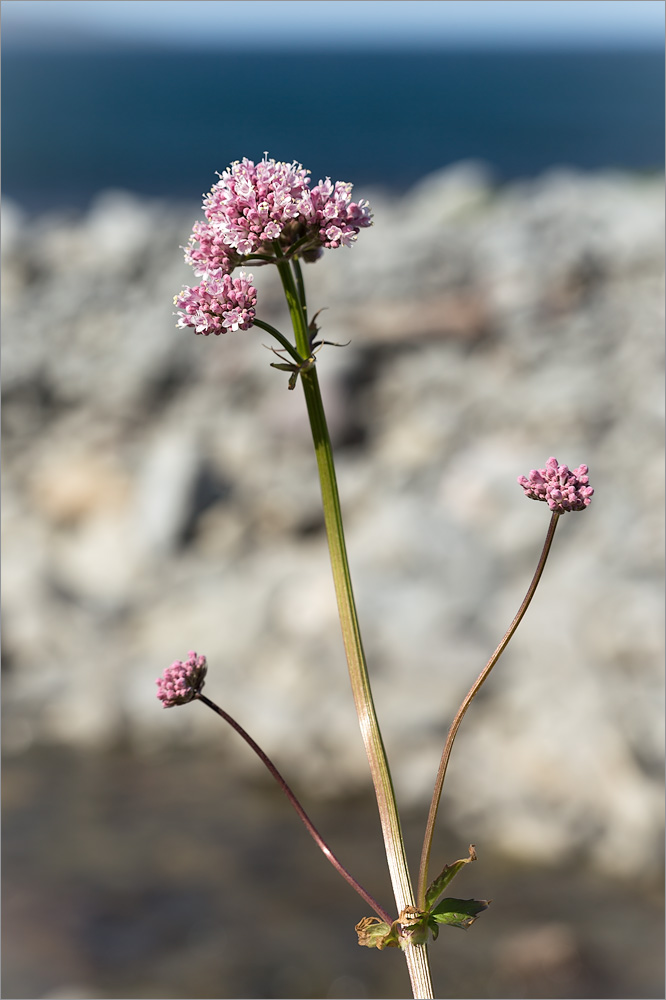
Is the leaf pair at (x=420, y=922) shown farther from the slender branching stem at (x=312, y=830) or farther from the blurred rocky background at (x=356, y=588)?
the blurred rocky background at (x=356, y=588)

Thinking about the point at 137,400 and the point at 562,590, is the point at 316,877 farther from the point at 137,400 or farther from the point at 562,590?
the point at 137,400

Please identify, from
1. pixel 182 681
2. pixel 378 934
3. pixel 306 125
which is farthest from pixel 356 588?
pixel 306 125

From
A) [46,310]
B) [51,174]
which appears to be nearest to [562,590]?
[46,310]

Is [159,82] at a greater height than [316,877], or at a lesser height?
greater

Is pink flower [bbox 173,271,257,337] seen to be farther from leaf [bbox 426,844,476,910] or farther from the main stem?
leaf [bbox 426,844,476,910]

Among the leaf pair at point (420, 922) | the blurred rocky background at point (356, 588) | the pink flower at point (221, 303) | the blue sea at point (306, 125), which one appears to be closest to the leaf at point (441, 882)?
the leaf pair at point (420, 922)

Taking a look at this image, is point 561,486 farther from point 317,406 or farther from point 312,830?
point 312,830
